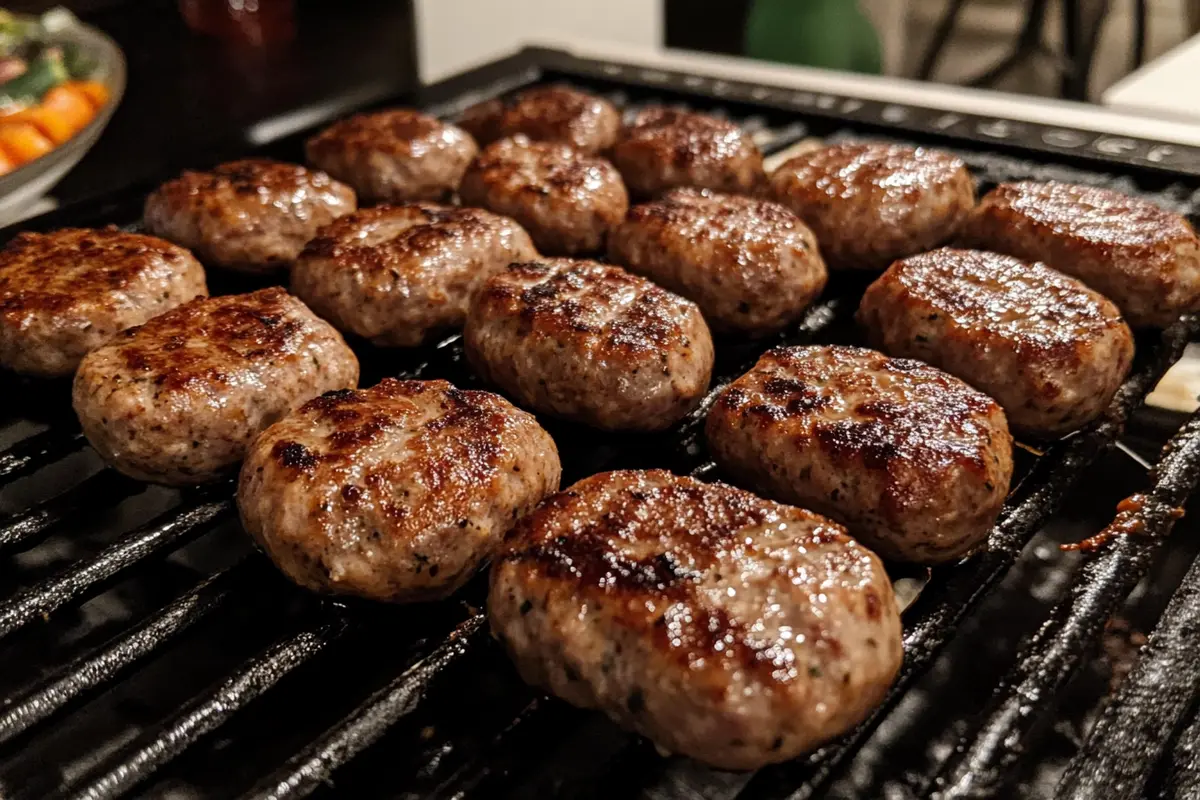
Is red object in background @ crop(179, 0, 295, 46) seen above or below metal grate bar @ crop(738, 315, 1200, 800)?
above

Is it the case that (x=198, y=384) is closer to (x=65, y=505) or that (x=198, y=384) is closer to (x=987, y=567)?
(x=65, y=505)

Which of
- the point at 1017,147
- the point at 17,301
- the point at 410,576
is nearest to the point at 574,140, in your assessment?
the point at 1017,147

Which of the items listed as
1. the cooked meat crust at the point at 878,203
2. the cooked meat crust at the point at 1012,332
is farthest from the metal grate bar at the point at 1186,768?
the cooked meat crust at the point at 878,203

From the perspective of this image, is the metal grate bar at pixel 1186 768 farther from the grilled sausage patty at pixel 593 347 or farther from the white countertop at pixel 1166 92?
the white countertop at pixel 1166 92

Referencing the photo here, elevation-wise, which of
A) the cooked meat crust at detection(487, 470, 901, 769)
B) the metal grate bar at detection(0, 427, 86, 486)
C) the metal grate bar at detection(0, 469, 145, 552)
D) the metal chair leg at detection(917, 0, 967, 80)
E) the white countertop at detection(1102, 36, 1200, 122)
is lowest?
the metal chair leg at detection(917, 0, 967, 80)

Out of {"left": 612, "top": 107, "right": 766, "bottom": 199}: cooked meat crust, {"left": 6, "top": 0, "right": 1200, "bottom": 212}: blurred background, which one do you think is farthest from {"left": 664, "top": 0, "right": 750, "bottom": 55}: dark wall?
{"left": 612, "top": 107, "right": 766, "bottom": 199}: cooked meat crust

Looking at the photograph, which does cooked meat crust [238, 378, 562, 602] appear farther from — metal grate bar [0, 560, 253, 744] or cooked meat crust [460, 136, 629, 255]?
cooked meat crust [460, 136, 629, 255]
